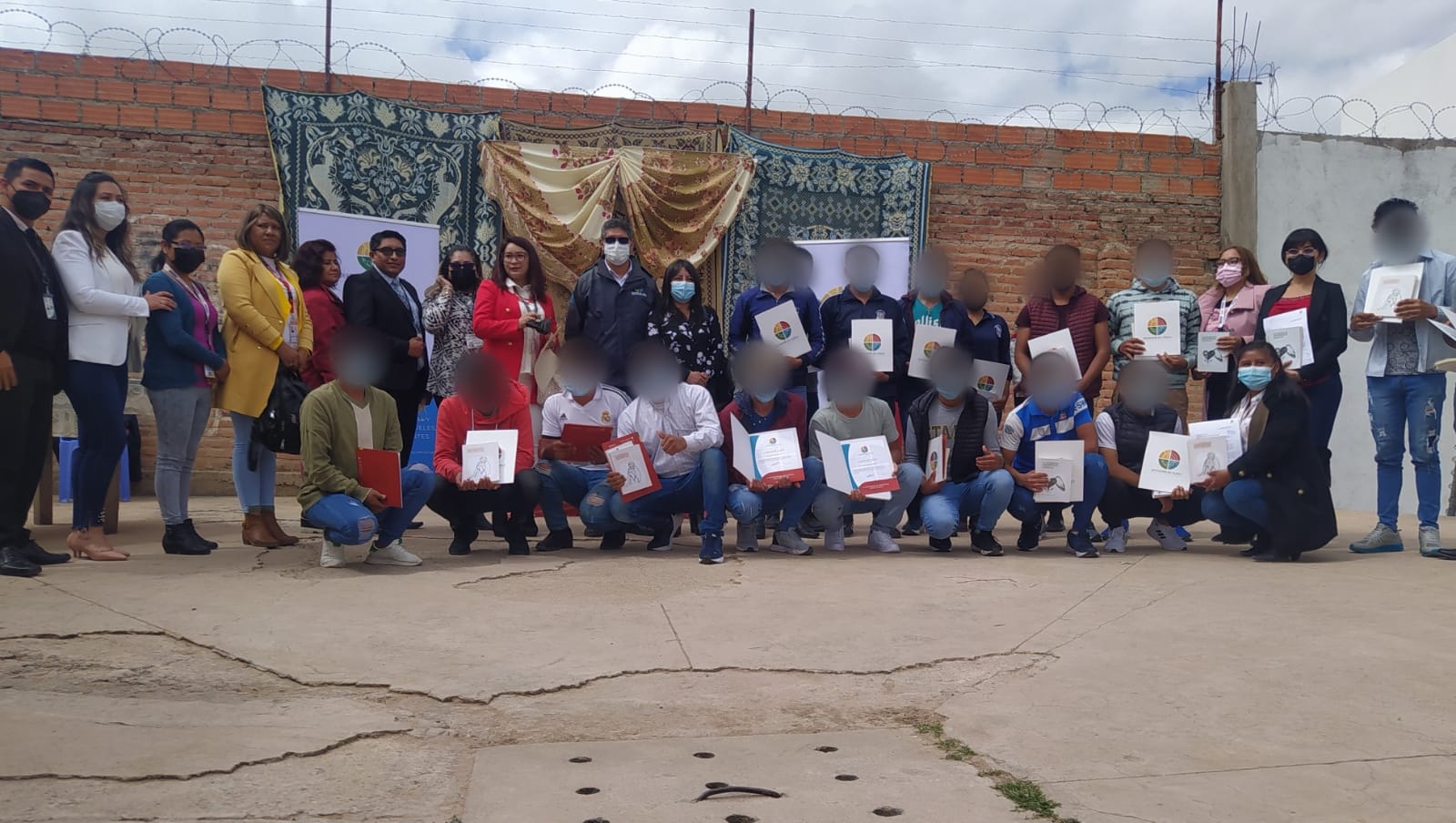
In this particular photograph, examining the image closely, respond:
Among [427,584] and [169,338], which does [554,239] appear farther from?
[427,584]

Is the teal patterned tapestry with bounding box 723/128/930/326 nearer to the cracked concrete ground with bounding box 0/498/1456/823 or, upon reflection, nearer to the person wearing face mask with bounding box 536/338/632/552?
the person wearing face mask with bounding box 536/338/632/552

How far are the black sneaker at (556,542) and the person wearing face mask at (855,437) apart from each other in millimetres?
1259

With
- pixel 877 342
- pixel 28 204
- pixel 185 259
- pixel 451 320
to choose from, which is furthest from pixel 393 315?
pixel 877 342

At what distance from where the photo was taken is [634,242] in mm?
8695

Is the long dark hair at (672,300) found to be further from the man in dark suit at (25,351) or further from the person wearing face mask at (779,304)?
the man in dark suit at (25,351)

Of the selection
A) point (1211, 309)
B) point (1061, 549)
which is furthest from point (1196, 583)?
point (1211, 309)

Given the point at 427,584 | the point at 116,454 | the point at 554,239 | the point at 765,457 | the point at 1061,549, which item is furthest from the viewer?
the point at 554,239

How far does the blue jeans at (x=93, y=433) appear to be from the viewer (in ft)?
16.6

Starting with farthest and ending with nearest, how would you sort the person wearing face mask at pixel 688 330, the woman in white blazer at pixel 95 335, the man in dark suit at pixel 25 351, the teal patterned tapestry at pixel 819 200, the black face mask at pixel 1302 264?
the teal patterned tapestry at pixel 819 200 → the person wearing face mask at pixel 688 330 → the black face mask at pixel 1302 264 → the woman in white blazer at pixel 95 335 → the man in dark suit at pixel 25 351

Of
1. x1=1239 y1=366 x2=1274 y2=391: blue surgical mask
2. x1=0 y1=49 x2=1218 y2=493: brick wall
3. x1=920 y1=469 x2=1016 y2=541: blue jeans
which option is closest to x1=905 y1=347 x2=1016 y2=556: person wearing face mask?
x1=920 y1=469 x2=1016 y2=541: blue jeans

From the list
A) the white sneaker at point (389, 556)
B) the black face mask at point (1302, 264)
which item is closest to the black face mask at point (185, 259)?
the white sneaker at point (389, 556)

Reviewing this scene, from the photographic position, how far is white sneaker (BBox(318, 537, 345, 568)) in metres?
5.16

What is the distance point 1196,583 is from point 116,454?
4.64 m

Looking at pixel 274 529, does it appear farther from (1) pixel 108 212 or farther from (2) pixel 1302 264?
(2) pixel 1302 264
